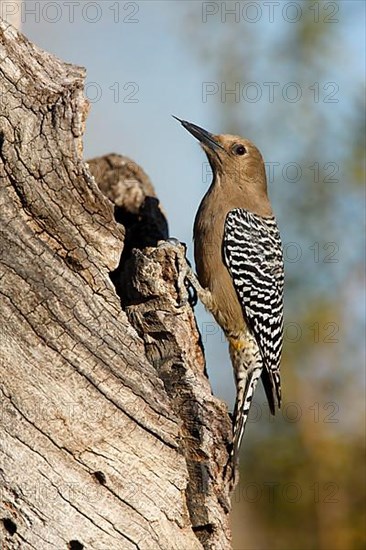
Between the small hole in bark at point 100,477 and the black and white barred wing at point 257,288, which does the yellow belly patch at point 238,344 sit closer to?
the black and white barred wing at point 257,288

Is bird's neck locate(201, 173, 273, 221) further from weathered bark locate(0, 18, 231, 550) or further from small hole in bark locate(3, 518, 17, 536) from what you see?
small hole in bark locate(3, 518, 17, 536)

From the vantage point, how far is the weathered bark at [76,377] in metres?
4.10

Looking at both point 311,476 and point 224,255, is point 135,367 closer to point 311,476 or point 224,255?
point 224,255

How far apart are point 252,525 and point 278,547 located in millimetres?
361

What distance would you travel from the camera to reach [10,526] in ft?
13.4

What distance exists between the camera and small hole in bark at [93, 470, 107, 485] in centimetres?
418

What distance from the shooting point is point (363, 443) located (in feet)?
25.5

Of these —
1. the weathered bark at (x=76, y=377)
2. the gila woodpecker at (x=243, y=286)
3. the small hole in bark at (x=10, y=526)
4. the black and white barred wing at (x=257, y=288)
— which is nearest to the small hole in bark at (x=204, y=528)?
the weathered bark at (x=76, y=377)

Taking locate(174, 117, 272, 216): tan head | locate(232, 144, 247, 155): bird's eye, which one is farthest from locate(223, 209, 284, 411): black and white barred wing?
locate(232, 144, 247, 155): bird's eye

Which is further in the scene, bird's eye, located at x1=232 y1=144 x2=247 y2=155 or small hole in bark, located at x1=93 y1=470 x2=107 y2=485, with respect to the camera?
bird's eye, located at x1=232 y1=144 x2=247 y2=155

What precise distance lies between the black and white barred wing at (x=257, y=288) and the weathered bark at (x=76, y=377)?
4.39 feet

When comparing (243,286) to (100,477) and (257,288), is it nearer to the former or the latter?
(257,288)

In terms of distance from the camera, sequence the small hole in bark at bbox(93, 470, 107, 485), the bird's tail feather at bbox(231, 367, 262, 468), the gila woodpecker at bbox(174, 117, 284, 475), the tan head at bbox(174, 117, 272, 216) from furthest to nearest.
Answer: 1. the tan head at bbox(174, 117, 272, 216)
2. the gila woodpecker at bbox(174, 117, 284, 475)
3. the bird's tail feather at bbox(231, 367, 262, 468)
4. the small hole in bark at bbox(93, 470, 107, 485)

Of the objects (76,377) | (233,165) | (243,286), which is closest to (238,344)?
(243,286)
